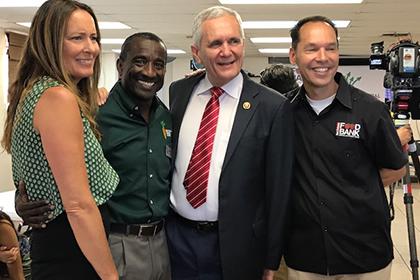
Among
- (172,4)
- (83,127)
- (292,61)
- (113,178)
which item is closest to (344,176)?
(292,61)

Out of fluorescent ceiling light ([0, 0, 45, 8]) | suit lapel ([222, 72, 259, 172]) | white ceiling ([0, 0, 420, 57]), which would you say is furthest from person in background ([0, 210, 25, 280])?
fluorescent ceiling light ([0, 0, 45, 8])

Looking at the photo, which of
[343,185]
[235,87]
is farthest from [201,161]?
[343,185]

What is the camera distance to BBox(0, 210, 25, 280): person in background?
9.89 feet

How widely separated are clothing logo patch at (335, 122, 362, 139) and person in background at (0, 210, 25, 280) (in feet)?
7.03

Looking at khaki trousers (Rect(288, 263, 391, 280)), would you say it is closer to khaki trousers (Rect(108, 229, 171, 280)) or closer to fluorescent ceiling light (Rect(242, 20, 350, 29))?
khaki trousers (Rect(108, 229, 171, 280))

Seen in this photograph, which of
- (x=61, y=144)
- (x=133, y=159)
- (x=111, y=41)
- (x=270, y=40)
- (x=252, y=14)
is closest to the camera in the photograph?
(x=61, y=144)

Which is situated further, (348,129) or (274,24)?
(274,24)

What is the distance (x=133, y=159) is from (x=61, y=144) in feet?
1.38

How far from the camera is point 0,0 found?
6.18m

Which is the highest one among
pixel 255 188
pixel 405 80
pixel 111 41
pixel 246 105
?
pixel 111 41

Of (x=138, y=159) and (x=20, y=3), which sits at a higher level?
(x=20, y=3)

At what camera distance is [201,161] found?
1.98 m

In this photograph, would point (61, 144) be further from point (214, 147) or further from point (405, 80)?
point (405, 80)

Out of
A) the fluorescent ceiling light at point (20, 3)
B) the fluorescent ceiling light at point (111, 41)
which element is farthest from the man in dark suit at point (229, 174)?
the fluorescent ceiling light at point (111, 41)
